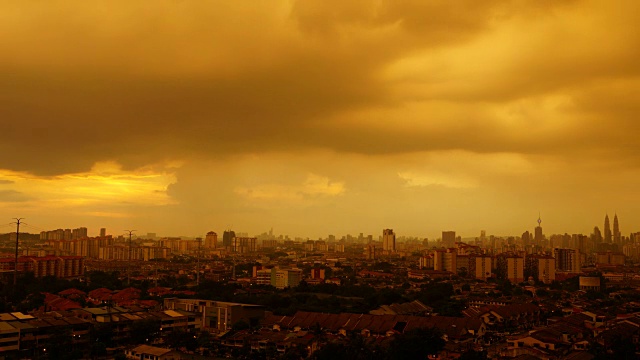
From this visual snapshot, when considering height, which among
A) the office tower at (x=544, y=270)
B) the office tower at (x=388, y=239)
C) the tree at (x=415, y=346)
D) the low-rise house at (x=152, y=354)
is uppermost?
the office tower at (x=388, y=239)

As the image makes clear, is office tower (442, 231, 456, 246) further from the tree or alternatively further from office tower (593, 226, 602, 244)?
the tree

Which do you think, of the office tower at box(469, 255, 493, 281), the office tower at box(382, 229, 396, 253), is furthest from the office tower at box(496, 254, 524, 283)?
the office tower at box(382, 229, 396, 253)

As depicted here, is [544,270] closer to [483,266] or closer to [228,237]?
[483,266]

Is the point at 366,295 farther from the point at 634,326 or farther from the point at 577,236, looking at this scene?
the point at 577,236

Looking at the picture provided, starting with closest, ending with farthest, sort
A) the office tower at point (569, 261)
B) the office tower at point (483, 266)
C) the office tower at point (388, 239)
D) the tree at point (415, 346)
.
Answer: the tree at point (415, 346), the office tower at point (483, 266), the office tower at point (569, 261), the office tower at point (388, 239)

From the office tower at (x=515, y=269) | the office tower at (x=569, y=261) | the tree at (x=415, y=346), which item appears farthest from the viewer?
the office tower at (x=569, y=261)

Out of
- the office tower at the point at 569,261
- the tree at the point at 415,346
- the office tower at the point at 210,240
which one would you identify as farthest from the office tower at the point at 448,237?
the tree at the point at 415,346

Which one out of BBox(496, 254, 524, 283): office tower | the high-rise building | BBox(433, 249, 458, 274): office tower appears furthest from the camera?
BBox(433, 249, 458, 274): office tower

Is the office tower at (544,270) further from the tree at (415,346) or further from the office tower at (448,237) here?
the office tower at (448,237)

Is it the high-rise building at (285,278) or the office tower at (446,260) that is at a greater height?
the office tower at (446,260)

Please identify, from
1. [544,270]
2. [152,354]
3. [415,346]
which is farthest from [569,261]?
[152,354]

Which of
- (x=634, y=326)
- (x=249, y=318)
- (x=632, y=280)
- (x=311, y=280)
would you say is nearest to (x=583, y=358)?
(x=634, y=326)
